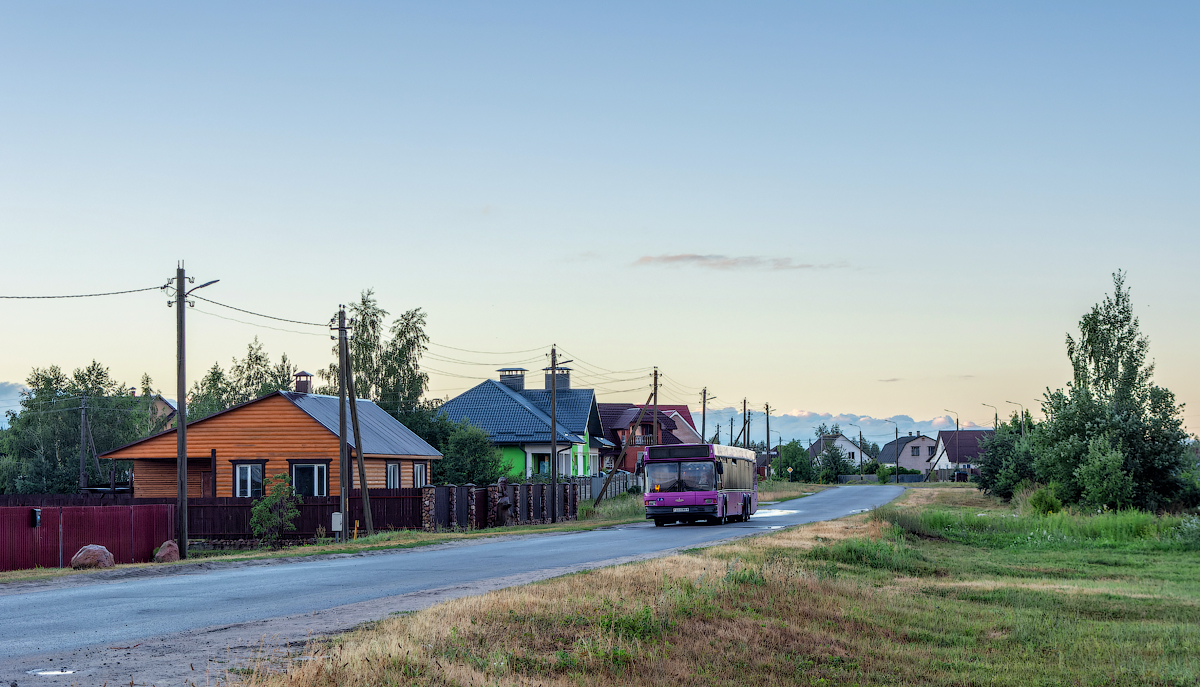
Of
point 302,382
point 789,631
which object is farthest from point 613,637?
point 302,382

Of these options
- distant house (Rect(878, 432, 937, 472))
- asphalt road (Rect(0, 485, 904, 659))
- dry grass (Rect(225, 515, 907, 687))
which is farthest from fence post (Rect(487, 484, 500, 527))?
distant house (Rect(878, 432, 937, 472))

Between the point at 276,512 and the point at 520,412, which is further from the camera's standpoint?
the point at 520,412

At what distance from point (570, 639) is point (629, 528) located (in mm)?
26513

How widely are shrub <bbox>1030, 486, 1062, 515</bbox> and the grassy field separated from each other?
17257 mm

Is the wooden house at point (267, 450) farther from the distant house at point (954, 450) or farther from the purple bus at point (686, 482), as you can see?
the distant house at point (954, 450)

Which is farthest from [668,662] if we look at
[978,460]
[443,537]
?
[978,460]

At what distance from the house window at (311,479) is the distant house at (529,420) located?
18.0m

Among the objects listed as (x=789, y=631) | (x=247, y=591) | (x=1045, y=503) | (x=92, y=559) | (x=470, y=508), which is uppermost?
(x=789, y=631)

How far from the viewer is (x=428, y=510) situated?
115ft

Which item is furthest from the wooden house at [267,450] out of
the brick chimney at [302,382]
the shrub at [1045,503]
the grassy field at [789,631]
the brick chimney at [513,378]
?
the brick chimney at [513,378]

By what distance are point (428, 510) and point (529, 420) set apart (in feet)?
99.0

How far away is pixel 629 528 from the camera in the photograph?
1446 inches

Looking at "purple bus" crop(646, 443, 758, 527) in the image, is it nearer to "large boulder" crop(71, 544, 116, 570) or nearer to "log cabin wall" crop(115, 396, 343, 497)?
"log cabin wall" crop(115, 396, 343, 497)

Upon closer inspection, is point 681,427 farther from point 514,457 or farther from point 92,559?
point 92,559
